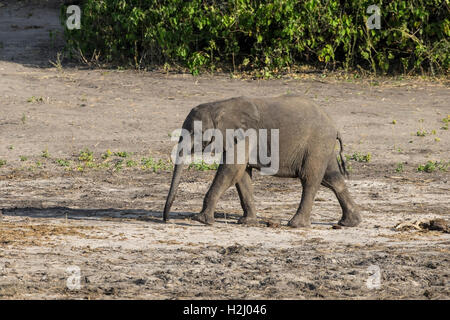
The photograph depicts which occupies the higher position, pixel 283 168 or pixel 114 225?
pixel 283 168

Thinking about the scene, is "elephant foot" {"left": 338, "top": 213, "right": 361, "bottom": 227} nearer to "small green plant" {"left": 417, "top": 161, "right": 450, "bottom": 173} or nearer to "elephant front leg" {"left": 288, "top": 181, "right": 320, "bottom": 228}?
"elephant front leg" {"left": 288, "top": 181, "right": 320, "bottom": 228}

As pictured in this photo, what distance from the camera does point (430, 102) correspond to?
50.2 ft

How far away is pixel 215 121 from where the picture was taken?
898cm

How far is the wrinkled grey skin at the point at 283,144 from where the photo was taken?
9.00 metres

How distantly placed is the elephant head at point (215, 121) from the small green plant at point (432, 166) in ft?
12.4

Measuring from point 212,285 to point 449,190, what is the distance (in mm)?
4942

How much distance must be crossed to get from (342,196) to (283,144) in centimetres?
87

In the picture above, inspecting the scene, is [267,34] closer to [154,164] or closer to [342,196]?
[154,164]

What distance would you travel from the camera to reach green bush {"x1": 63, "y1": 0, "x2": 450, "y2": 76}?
647 inches

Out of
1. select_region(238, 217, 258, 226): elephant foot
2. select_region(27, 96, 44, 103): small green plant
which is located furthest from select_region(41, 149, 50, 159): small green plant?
select_region(238, 217, 258, 226): elephant foot

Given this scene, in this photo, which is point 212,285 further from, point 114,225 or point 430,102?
point 430,102

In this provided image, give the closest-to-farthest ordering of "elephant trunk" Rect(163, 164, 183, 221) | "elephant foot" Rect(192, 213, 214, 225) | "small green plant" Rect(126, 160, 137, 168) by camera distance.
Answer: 1. "elephant trunk" Rect(163, 164, 183, 221)
2. "elephant foot" Rect(192, 213, 214, 225)
3. "small green plant" Rect(126, 160, 137, 168)

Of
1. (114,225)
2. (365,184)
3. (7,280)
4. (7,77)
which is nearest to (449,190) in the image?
(365,184)

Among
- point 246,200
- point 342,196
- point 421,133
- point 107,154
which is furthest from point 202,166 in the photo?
point 421,133
